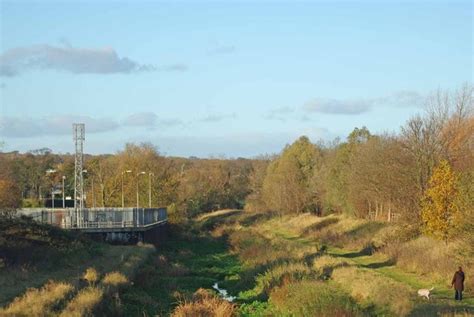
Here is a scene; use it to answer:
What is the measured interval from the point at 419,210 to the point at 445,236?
7932 mm

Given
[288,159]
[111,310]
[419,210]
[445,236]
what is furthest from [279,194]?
[111,310]

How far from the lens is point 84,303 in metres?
24.8

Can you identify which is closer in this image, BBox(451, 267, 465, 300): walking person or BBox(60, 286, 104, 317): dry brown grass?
BBox(60, 286, 104, 317): dry brown grass

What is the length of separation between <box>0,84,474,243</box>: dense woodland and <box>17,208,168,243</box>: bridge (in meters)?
12.0

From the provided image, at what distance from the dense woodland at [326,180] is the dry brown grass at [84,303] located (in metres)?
17.8

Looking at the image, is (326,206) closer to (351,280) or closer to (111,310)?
(351,280)

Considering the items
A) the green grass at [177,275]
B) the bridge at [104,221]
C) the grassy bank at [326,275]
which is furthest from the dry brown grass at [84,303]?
the bridge at [104,221]

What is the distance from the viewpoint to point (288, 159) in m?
97.8

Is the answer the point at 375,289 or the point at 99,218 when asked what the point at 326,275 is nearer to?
the point at 375,289

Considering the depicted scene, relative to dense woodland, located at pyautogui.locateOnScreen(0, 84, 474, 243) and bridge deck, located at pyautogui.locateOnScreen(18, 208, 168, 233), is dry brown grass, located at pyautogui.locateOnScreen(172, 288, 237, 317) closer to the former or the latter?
dense woodland, located at pyautogui.locateOnScreen(0, 84, 474, 243)

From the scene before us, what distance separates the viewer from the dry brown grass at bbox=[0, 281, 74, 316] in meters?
22.8

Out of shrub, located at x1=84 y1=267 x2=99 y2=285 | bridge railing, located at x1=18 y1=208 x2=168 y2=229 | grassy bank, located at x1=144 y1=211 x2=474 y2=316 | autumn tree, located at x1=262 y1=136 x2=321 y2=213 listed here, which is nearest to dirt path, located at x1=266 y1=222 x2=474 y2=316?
grassy bank, located at x1=144 y1=211 x2=474 y2=316

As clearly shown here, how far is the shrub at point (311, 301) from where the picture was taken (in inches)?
952

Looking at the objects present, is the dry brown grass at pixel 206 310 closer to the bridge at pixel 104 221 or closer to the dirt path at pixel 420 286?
the dirt path at pixel 420 286
